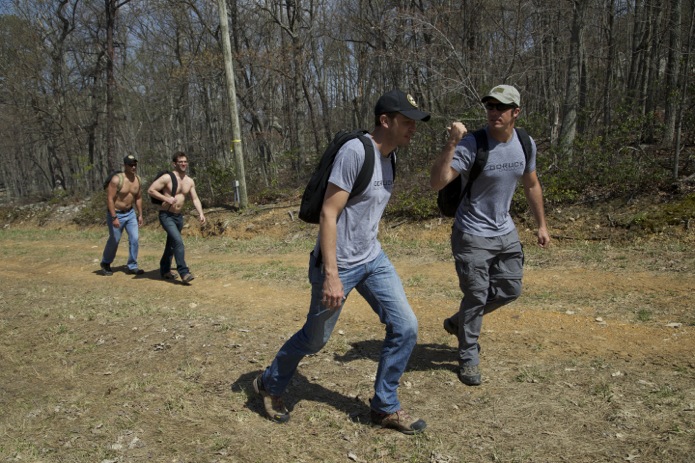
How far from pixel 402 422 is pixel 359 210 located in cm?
144

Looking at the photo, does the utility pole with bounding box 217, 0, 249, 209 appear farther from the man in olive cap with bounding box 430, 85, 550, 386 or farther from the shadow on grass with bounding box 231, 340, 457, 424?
the man in olive cap with bounding box 430, 85, 550, 386

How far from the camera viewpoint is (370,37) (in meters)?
20.3

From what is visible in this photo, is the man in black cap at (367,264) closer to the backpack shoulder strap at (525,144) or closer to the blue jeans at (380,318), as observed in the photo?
the blue jeans at (380,318)

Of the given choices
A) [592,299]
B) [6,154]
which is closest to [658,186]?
[592,299]

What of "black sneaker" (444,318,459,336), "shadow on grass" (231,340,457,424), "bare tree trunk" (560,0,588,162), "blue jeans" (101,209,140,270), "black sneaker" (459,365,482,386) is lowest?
"shadow on grass" (231,340,457,424)

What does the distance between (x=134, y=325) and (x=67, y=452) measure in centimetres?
258

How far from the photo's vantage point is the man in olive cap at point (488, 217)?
147 inches

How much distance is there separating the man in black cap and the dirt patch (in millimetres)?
414

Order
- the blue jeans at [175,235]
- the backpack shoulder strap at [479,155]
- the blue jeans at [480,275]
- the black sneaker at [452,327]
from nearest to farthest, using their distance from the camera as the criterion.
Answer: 1. the backpack shoulder strap at [479,155]
2. the blue jeans at [480,275]
3. the black sneaker at [452,327]
4. the blue jeans at [175,235]

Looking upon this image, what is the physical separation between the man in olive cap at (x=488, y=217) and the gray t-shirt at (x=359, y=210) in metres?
0.55

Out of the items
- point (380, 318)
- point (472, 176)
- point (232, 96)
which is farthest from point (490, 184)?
point (232, 96)

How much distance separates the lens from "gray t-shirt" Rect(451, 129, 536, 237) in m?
3.79

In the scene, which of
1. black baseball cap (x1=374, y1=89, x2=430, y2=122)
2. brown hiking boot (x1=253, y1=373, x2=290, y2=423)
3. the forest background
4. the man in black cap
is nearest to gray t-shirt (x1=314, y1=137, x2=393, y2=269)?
the man in black cap

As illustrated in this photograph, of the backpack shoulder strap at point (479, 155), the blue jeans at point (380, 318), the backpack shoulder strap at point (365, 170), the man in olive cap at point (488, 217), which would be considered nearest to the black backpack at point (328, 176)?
the backpack shoulder strap at point (365, 170)
